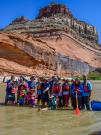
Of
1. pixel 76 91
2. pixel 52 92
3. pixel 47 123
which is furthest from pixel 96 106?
pixel 47 123

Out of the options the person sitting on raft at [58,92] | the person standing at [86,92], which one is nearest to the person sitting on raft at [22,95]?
the person sitting on raft at [58,92]

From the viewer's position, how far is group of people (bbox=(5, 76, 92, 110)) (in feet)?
51.2

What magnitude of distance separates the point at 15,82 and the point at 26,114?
15.2ft

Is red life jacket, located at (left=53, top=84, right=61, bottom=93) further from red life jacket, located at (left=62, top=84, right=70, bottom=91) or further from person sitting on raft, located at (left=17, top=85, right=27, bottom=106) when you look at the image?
person sitting on raft, located at (left=17, top=85, right=27, bottom=106)

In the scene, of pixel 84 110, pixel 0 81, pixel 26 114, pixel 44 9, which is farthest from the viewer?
pixel 44 9

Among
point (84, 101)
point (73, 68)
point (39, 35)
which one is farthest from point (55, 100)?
point (39, 35)

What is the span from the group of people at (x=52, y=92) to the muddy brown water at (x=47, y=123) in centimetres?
136

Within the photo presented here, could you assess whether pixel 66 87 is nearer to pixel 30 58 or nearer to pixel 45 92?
pixel 45 92

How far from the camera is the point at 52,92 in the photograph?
16.5m

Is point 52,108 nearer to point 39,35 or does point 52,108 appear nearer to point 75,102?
point 75,102

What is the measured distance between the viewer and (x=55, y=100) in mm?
16062

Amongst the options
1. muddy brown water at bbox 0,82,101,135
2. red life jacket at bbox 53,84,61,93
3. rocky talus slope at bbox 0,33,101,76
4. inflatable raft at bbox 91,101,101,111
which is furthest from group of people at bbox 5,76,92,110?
rocky talus slope at bbox 0,33,101,76

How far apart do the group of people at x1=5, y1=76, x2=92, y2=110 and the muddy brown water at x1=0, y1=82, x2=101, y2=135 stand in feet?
4.45

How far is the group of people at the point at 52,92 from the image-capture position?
1560 centimetres
